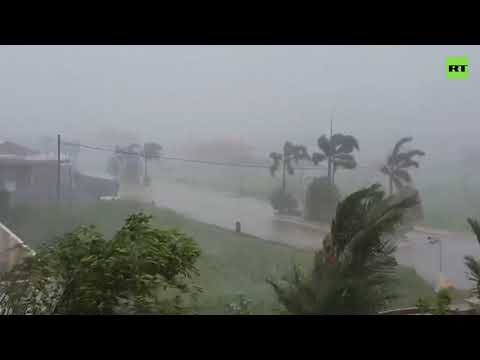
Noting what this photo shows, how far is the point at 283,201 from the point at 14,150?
79.6 inches

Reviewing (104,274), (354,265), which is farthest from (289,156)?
(104,274)

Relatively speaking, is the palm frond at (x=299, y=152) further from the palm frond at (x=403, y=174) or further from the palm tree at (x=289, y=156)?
the palm frond at (x=403, y=174)

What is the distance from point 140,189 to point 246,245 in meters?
0.91

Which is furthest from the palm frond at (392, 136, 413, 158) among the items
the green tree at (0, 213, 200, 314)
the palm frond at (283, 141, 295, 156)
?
the green tree at (0, 213, 200, 314)

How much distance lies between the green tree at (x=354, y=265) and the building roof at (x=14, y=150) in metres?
2.08

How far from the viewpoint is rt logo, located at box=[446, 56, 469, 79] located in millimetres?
3049

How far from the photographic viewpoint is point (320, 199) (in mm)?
3318

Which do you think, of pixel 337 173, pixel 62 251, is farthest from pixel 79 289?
pixel 337 173

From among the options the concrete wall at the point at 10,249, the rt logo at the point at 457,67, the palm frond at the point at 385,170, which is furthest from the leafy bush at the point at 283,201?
the concrete wall at the point at 10,249

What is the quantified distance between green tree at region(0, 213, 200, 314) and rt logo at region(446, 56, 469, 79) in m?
2.20

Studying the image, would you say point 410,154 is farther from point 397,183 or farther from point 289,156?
point 289,156
